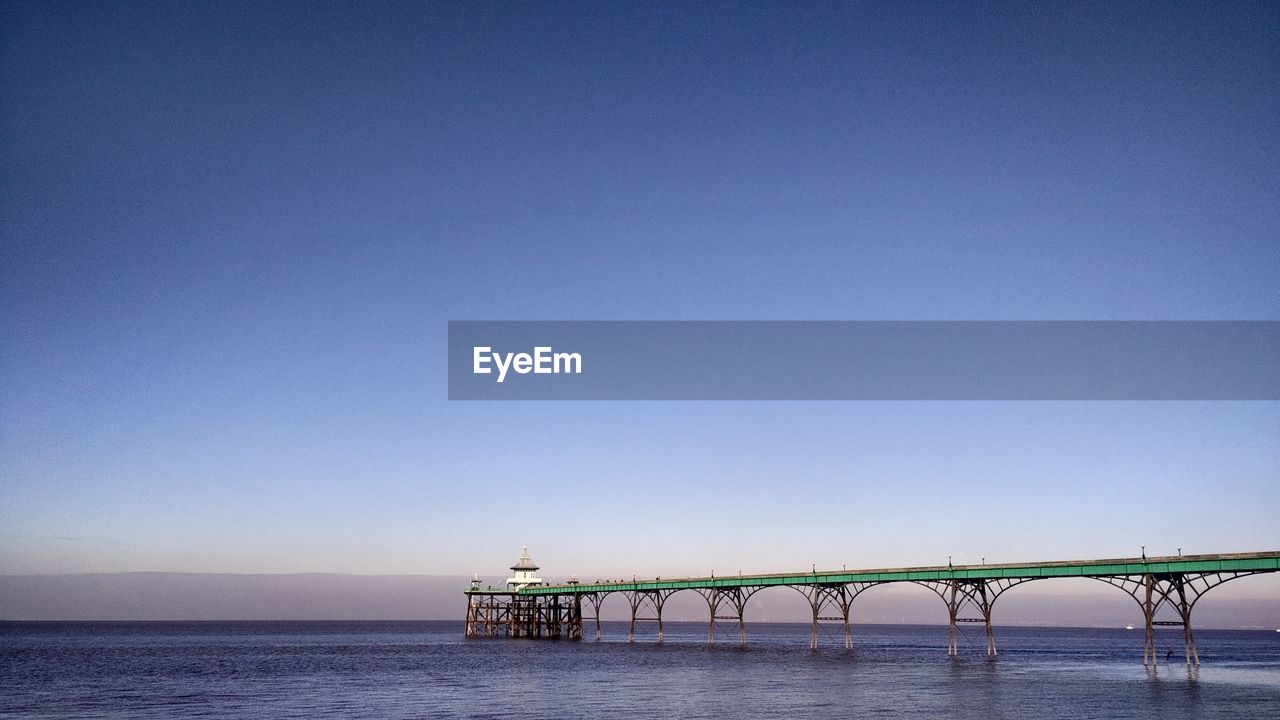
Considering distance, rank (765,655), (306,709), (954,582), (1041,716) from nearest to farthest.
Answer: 1. (1041,716)
2. (306,709)
3. (954,582)
4. (765,655)

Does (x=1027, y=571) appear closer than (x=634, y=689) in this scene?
No

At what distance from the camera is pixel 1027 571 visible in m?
76.6

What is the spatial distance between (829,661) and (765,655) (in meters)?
12.8

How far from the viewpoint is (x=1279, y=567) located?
2324 inches

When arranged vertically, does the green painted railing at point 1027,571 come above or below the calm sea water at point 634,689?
above

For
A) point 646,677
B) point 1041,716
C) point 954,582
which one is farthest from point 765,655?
point 1041,716

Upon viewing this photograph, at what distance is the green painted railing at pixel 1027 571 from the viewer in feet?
200

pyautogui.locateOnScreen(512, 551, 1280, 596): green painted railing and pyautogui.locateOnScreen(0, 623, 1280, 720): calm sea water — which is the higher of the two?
pyautogui.locateOnScreen(512, 551, 1280, 596): green painted railing

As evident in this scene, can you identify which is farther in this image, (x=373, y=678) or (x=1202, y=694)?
(x=373, y=678)

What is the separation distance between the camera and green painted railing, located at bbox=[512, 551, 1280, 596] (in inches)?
2405

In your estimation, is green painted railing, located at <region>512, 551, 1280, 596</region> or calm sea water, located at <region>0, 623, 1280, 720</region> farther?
green painted railing, located at <region>512, 551, 1280, 596</region>

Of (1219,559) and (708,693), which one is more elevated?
(1219,559)

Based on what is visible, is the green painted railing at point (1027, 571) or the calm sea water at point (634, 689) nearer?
the calm sea water at point (634, 689)

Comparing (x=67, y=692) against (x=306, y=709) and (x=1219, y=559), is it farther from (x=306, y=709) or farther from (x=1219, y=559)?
(x=1219, y=559)
